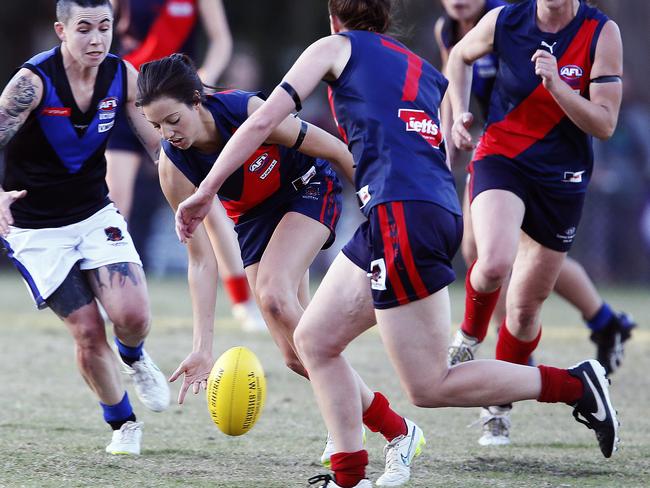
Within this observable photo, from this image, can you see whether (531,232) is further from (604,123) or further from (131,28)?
(131,28)

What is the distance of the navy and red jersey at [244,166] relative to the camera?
4.51 m

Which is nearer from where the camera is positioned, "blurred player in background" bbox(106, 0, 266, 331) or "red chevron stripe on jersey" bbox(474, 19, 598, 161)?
"red chevron stripe on jersey" bbox(474, 19, 598, 161)

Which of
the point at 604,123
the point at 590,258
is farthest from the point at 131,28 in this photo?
the point at 590,258

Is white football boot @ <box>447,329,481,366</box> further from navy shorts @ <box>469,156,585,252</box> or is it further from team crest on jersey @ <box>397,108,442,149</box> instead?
team crest on jersey @ <box>397,108,442,149</box>

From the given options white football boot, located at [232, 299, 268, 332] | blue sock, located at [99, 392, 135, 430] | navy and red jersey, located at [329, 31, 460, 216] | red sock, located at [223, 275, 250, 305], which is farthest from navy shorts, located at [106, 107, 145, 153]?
navy and red jersey, located at [329, 31, 460, 216]

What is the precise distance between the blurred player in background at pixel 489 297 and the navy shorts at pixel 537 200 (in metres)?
0.22

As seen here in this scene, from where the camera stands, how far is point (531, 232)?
512 cm

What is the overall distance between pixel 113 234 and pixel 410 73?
1763 mm

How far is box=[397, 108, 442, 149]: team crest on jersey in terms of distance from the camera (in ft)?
12.6

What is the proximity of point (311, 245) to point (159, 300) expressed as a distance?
654 cm

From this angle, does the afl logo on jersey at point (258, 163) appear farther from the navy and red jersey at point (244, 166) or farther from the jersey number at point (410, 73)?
the jersey number at point (410, 73)

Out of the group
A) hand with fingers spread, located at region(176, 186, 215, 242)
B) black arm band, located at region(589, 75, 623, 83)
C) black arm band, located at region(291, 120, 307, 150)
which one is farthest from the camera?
black arm band, located at region(589, 75, 623, 83)

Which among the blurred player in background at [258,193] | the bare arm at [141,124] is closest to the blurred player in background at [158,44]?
the bare arm at [141,124]

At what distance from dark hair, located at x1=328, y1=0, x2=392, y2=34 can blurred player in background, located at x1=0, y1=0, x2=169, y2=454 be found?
1296mm
